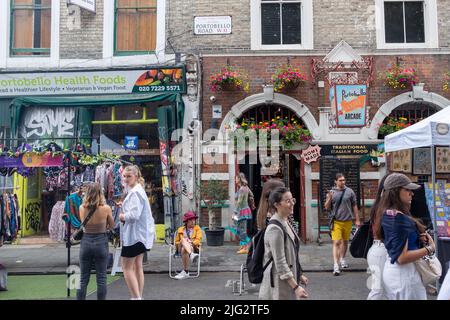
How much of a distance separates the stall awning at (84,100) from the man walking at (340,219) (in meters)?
5.53

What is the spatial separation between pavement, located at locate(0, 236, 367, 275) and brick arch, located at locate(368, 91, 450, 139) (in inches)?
131

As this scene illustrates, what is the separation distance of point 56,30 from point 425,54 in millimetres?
10419

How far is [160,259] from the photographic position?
933 cm

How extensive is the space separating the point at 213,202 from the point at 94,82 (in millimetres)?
4804

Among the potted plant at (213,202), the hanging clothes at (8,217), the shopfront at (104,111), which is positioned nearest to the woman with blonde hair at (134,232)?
the hanging clothes at (8,217)

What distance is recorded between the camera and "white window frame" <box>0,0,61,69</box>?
12.0 m

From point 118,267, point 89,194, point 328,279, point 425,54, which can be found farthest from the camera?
point 425,54

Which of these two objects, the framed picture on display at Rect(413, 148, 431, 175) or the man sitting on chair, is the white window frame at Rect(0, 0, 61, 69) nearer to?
the man sitting on chair

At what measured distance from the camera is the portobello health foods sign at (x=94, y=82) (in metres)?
11.6

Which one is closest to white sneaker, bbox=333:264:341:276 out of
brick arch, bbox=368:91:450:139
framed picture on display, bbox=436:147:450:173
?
framed picture on display, bbox=436:147:450:173

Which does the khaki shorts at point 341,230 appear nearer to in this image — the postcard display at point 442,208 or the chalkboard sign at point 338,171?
the postcard display at point 442,208

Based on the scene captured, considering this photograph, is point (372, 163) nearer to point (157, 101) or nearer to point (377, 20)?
point (377, 20)

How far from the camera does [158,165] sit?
11789mm
